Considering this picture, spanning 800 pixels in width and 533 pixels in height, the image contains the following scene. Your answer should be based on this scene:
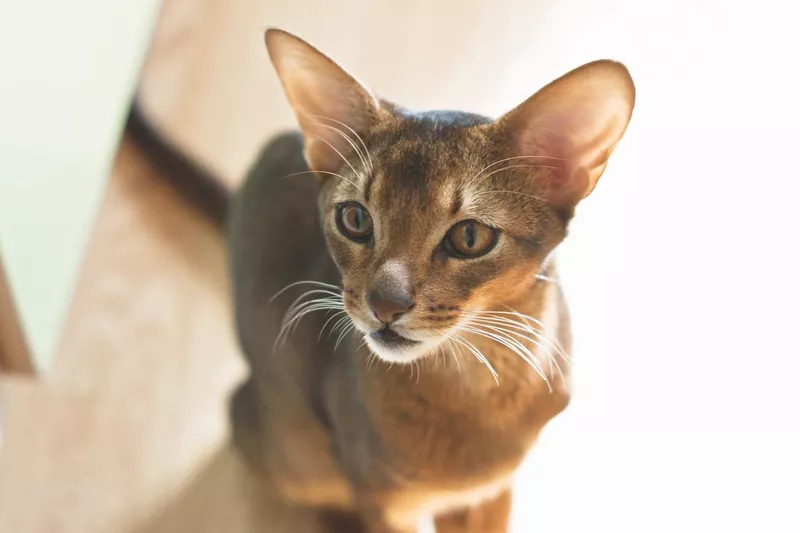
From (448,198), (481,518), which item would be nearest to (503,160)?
(448,198)

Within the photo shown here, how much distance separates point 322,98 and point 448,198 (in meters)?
0.18

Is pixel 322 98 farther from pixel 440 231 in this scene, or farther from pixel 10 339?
pixel 10 339

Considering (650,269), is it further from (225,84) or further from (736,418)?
(225,84)

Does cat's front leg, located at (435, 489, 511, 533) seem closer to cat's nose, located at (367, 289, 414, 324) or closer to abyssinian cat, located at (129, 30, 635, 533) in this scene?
abyssinian cat, located at (129, 30, 635, 533)

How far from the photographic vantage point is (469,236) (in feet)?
2.72

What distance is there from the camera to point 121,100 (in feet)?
5.44

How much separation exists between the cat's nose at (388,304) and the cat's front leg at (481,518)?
1.51 feet

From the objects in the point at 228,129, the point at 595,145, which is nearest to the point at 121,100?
the point at 228,129

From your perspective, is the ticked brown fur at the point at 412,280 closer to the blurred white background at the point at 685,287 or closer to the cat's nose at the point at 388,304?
the cat's nose at the point at 388,304

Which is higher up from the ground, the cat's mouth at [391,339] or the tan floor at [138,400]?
the cat's mouth at [391,339]

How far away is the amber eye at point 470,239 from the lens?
82 cm

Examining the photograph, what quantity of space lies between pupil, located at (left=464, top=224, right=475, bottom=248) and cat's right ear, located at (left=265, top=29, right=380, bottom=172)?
0.48ft

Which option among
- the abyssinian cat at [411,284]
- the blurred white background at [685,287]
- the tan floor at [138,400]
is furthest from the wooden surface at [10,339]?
the blurred white background at [685,287]

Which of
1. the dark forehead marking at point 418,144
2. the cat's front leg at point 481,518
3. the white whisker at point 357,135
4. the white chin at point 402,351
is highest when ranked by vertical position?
the dark forehead marking at point 418,144
